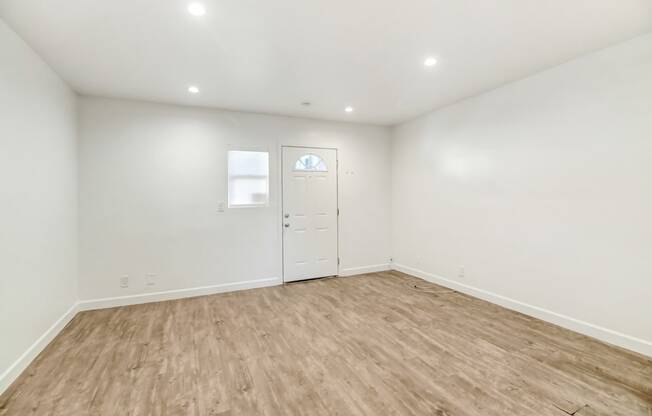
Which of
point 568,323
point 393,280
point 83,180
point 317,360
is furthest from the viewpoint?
point 393,280

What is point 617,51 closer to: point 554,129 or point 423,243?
point 554,129

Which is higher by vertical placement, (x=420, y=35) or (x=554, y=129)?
(x=420, y=35)

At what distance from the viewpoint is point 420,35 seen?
2408 millimetres

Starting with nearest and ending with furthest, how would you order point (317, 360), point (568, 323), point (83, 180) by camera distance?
point (317, 360) → point (568, 323) → point (83, 180)

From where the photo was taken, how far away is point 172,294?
13.3 feet

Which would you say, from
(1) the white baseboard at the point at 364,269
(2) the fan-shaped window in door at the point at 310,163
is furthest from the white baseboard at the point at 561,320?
(2) the fan-shaped window in door at the point at 310,163

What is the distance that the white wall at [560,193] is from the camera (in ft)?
8.39

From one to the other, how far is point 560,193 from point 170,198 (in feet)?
15.6

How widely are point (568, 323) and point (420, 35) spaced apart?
318cm

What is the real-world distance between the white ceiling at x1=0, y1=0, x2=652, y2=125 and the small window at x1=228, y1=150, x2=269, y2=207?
105 centimetres

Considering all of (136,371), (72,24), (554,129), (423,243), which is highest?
(72,24)

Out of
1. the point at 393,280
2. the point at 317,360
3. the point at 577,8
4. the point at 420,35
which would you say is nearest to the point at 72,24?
the point at 420,35

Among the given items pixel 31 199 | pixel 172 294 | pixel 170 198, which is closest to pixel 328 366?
pixel 172 294

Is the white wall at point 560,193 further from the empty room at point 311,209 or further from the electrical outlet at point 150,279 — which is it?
the electrical outlet at point 150,279
